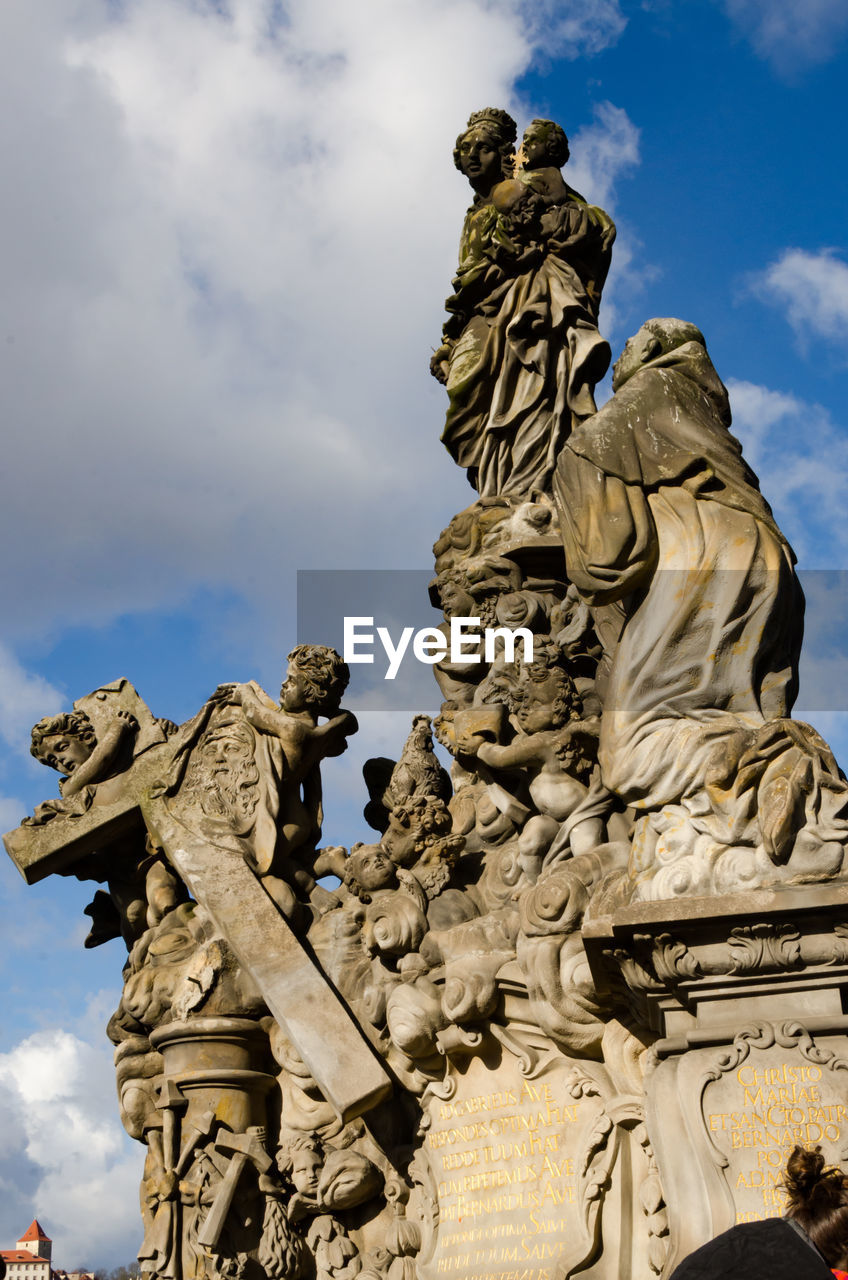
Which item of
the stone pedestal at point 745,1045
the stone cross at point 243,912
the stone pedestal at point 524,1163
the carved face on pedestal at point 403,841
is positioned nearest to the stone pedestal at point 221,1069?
the stone cross at point 243,912

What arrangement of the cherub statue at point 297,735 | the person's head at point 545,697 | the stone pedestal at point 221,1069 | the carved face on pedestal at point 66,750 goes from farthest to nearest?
1. the carved face on pedestal at point 66,750
2. the cherub statue at point 297,735
3. the stone pedestal at point 221,1069
4. the person's head at point 545,697

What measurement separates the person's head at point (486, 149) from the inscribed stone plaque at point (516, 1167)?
262 inches

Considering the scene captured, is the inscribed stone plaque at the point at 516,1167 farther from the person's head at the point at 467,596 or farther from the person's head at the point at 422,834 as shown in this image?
the person's head at the point at 467,596

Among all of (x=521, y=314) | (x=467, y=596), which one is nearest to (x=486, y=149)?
(x=521, y=314)

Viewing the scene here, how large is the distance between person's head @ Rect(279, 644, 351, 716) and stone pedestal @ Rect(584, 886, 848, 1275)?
13.4 ft

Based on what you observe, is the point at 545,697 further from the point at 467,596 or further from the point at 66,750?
the point at 66,750

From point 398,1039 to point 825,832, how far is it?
Result: 2781 millimetres

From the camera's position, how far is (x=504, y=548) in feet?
33.6

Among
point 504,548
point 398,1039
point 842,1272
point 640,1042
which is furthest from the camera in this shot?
point 504,548

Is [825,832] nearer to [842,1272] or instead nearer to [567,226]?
[842,1272]

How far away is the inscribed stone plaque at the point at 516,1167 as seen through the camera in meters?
7.66

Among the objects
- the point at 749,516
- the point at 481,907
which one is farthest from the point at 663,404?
the point at 481,907

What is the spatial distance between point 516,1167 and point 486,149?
24.1ft

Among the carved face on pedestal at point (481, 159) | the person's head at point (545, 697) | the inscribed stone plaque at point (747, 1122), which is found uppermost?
the carved face on pedestal at point (481, 159)
